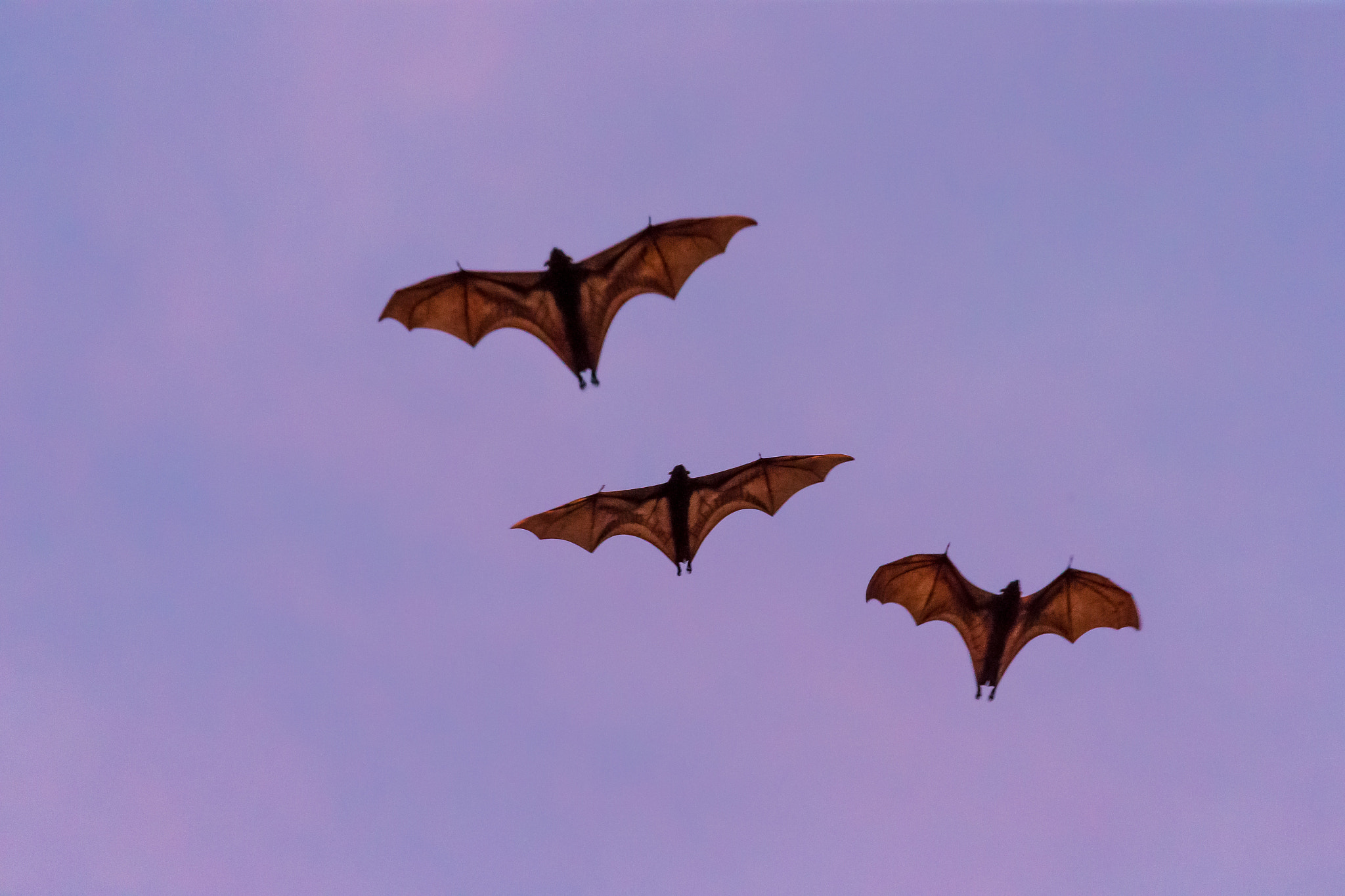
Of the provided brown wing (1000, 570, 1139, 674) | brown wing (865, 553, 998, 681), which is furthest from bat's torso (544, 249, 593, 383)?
brown wing (1000, 570, 1139, 674)

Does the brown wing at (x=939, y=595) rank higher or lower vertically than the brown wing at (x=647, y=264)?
lower

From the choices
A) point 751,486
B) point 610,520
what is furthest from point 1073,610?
point 610,520

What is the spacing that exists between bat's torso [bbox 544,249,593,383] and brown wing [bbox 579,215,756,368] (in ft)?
0.38

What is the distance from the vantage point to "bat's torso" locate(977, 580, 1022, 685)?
28766 mm

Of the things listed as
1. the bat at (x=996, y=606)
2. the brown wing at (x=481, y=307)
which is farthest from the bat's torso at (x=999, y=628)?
the brown wing at (x=481, y=307)

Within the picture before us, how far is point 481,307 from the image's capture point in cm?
2558

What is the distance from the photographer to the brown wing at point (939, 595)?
2898 centimetres

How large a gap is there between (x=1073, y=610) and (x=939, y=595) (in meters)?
3.57

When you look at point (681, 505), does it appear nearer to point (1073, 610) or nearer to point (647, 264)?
point (647, 264)

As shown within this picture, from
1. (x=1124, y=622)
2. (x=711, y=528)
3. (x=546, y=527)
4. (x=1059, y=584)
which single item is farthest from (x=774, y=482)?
(x=1124, y=622)

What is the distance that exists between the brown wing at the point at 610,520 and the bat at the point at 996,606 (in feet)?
19.3

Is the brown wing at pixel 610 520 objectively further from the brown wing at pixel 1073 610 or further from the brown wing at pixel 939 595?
the brown wing at pixel 1073 610

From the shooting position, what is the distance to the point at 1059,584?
2889 cm

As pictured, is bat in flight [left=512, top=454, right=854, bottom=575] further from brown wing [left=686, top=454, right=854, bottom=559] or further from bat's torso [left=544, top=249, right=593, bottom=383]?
bat's torso [left=544, top=249, right=593, bottom=383]
